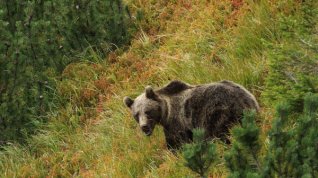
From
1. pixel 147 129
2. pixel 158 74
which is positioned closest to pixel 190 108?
pixel 147 129

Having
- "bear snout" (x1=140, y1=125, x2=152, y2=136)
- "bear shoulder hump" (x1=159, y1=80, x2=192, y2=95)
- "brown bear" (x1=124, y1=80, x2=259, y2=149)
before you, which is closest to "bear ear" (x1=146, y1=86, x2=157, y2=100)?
"brown bear" (x1=124, y1=80, x2=259, y2=149)

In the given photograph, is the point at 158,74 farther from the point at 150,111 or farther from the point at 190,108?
the point at 190,108

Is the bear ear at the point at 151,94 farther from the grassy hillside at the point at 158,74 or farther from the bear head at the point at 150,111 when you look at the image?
the grassy hillside at the point at 158,74

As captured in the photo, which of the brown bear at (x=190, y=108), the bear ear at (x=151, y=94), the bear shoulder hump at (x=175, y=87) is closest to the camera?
the brown bear at (x=190, y=108)

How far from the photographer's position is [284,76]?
20.8ft

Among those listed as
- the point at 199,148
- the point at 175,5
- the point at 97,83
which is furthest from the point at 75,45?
the point at 199,148

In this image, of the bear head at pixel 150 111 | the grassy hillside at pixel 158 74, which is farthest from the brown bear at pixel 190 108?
the grassy hillside at pixel 158 74

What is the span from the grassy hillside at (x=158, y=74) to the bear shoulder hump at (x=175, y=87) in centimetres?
55

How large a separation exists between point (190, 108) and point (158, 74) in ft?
8.23

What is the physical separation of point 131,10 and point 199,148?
7.69 metres

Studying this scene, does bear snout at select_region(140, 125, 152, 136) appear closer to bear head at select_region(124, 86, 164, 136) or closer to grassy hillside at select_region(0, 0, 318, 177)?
bear head at select_region(124, 86, 164, 136)

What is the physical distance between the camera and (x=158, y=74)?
9.34m

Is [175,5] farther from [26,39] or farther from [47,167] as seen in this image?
[47,167]

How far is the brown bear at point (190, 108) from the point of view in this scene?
6535mm
